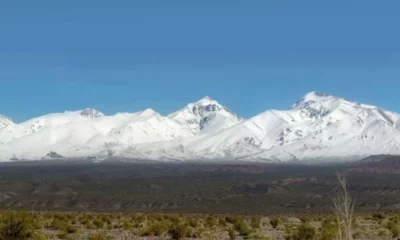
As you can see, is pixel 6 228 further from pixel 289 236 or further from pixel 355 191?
pixel 355 191

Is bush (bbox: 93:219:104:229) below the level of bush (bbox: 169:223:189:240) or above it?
above

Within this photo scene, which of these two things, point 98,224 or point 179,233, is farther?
point 98,224

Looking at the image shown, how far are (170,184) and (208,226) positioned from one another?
134355 mm

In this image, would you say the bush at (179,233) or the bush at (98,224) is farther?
the bush at (98,224)

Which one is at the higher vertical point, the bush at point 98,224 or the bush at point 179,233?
the bush at point 98,224

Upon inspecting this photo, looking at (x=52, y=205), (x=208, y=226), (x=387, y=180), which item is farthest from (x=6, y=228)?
(x=387, y=180)

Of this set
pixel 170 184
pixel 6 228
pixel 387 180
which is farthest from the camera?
pixel 387 180

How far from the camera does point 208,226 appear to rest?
37531 millimetres

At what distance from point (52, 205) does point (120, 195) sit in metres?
24.7

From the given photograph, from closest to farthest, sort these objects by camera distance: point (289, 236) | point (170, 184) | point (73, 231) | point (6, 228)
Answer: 1. point (6, 228)
2. point (289, 236)
3. point (73, 231)
4. point (170, 184)

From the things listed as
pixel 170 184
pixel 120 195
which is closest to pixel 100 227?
pixel 120 195

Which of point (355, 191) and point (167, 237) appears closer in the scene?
point (167, 237)

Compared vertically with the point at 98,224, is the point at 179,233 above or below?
below

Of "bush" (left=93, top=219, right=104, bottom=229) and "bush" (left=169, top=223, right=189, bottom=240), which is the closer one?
"bush" (left=169, top=223, right=189, bottom=240)
